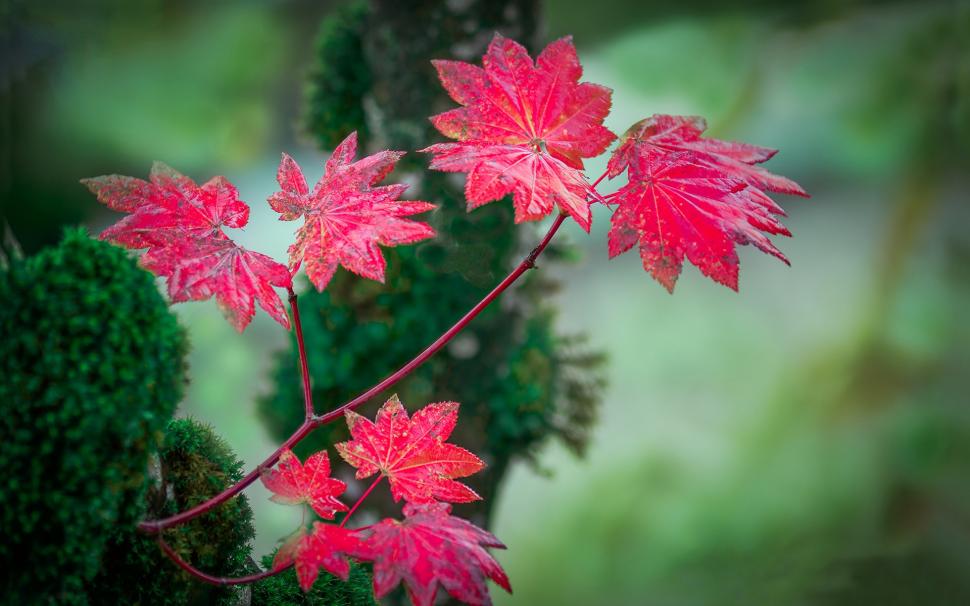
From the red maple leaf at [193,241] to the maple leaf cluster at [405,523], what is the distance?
0.14m

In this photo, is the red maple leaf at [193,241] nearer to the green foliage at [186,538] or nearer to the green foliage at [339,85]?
the green foliage at [186,538]

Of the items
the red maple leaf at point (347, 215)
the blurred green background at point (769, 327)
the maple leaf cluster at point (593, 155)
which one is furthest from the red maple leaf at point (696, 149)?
the blurred green background at point (769, 327)

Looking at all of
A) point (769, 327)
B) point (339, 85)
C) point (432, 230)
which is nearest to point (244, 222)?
point (432, 230)

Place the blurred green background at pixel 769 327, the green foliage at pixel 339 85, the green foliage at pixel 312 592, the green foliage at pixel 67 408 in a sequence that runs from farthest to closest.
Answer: the blurred green background at pixel 769 327 → the green foliage at pixel 339 85 → the green foliage at pixel 312 592 → the green foliage at pixel 67 408

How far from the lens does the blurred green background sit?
96.4 inches

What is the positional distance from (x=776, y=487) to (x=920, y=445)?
0.51m

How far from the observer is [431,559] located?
603 millimetres

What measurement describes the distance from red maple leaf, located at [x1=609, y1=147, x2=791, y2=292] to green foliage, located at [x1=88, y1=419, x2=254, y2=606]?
0.47m

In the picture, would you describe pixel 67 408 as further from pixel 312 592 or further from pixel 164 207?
pixel 312 592

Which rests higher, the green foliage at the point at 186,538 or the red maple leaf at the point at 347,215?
the red maple leaf at the point at 347,215

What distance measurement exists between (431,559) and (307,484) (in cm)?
15

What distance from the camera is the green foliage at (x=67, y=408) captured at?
56 centimetres

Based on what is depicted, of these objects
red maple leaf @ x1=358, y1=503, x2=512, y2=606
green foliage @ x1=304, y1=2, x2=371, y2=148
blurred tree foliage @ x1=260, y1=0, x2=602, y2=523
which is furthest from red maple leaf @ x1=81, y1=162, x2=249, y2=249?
green foliage @ x1=304, y1=2, x2=371, y2=148

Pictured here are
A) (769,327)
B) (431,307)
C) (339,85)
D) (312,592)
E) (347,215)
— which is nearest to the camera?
(347,215)
